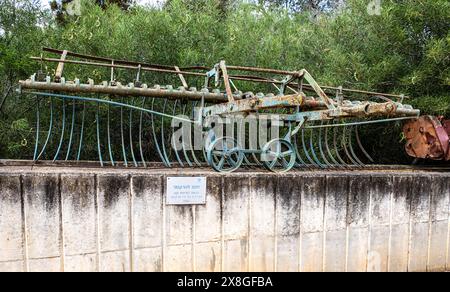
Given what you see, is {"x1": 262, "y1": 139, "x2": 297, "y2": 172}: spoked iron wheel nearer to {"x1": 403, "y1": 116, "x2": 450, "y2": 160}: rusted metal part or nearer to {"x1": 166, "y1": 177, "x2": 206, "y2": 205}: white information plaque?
{"x1": 166, "y1": 177, "x2": 206, "y2": 205}: white information plaque

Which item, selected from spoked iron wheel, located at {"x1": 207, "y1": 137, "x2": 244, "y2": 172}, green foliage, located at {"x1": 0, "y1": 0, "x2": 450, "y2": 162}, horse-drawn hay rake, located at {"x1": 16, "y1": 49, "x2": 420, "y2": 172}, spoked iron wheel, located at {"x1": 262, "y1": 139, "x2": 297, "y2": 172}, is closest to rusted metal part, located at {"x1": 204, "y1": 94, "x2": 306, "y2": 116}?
horse-drawn hay rake, located at {"x1": 16, "y1": 49, "x2": 420, "y2": 172}

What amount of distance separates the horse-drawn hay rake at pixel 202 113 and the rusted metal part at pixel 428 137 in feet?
1.75

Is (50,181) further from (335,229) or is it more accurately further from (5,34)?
(5,34)

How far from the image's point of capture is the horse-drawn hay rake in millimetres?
3994

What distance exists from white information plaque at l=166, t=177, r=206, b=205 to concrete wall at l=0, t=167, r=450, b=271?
2.5 inches

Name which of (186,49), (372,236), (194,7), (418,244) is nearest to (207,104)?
(186,49)

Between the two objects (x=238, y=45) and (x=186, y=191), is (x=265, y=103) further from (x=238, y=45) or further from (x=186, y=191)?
(x=238, y=45)

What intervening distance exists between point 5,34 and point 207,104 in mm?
3680

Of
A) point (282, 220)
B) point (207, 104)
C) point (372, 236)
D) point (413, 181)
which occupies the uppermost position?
point (207, 104)

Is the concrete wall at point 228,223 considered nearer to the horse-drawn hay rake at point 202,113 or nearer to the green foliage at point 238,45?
the horse-drawn hay rake at point 202,113

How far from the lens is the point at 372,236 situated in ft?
14.9

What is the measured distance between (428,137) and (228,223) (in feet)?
→ 11.5

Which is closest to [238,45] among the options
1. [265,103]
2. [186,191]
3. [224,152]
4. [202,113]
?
[202,113]

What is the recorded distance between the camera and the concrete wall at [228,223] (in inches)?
131
